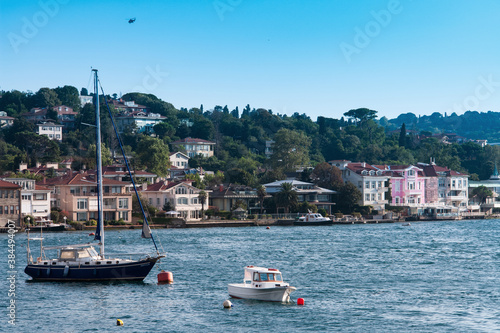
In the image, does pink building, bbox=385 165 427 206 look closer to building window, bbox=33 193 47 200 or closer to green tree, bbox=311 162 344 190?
green tree, bbox=311 162 344 190

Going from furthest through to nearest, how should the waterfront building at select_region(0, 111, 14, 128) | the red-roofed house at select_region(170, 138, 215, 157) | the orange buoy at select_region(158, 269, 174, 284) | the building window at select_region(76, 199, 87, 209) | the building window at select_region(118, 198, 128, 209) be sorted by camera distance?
the waterfront building at select_region(0, 111, 14, 128) < the red-roofed house at select_region(170, 138, 215, 157) < the building window at select_region(118, 198, 128, 209) < the building window at select_region(76, 199, 87, 209) < the orange buoy at select_region(158, 269, 174, 284)

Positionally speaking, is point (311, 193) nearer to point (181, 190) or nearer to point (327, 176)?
point (327, 176)

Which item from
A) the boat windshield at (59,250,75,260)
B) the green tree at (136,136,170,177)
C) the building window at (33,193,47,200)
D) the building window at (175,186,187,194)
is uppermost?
the green tree at (136,136,170,177)

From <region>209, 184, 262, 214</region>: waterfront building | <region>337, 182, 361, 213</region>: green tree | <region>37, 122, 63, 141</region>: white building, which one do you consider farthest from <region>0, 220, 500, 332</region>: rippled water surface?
<region>37, 122, 63, 141</region>: white building

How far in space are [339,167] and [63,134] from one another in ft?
244

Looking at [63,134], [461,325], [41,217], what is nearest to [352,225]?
[41,217]

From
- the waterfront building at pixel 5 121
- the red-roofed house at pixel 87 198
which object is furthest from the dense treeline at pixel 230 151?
the red-roofed house at pixel 87 198

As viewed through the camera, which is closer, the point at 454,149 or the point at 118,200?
the point at 118,200

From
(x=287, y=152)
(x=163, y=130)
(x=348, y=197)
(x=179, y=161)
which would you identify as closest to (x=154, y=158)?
(x=179, y=161)

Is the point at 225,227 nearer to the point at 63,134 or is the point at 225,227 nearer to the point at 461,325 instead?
the point at 461,325

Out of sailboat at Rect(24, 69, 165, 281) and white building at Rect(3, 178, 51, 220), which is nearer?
sailboat at Rect(24, 69, 165, 281)

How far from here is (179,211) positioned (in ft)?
357

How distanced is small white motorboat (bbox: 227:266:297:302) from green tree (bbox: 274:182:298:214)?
75.5 metres

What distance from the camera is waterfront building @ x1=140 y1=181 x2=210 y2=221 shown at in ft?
358
